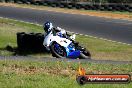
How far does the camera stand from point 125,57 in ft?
59.0

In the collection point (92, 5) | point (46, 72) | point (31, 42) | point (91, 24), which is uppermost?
point (46, 72)

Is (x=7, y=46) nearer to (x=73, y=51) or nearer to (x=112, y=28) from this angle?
(x=73, y=51)

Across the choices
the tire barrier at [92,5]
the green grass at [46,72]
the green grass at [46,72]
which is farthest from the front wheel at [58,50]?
the tire barrier at [92,5]

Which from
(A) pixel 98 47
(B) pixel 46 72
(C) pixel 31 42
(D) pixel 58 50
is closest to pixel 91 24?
(A) pixel 98 47

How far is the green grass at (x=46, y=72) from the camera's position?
7.79 meters

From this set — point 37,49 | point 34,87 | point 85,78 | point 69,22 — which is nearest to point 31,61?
point 34,87

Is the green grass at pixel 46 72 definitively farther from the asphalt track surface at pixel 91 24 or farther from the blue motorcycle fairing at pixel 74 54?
the asphalt track surface at pixel 91 24

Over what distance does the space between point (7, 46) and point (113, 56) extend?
4612mm

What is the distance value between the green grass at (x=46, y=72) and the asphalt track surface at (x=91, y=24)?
48.2ft

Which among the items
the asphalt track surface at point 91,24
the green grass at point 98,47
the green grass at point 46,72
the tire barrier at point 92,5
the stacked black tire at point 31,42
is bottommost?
the tire barrier at point 92,5

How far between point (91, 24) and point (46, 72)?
24491 mm

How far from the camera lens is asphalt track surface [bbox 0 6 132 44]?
27.6 metres

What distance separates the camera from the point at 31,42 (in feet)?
57.9

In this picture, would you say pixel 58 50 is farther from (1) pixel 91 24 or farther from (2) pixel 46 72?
(1) pixel 91 24
